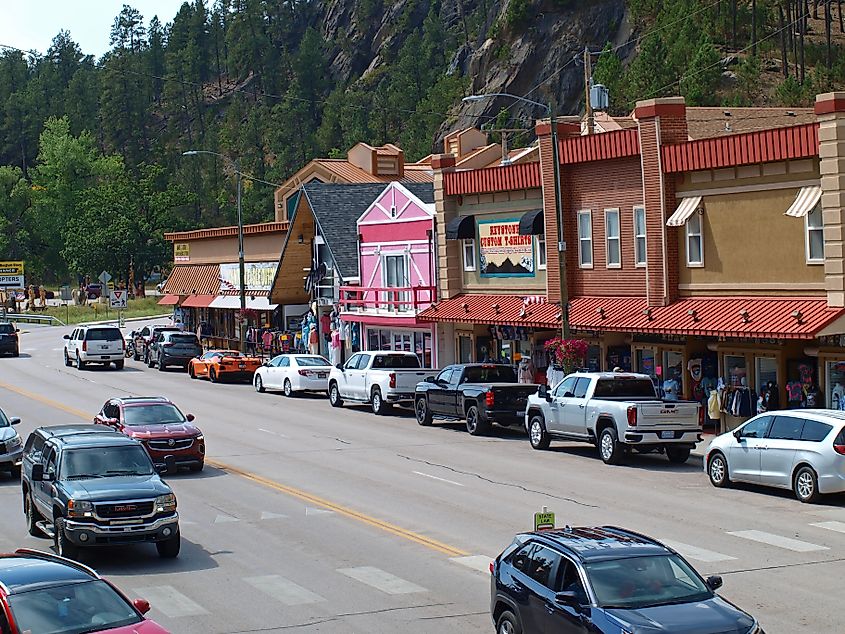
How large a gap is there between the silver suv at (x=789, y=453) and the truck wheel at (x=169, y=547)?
10.6 meters

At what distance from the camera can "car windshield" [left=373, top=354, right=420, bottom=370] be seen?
40.0m

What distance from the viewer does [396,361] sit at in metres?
40.2

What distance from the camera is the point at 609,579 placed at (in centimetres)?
1145

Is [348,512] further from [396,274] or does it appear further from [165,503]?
[396,274]

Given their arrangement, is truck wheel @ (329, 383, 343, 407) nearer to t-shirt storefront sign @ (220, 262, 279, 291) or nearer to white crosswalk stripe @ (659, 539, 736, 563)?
t-shirt storefront sign @ (220, 262, 279, 291)

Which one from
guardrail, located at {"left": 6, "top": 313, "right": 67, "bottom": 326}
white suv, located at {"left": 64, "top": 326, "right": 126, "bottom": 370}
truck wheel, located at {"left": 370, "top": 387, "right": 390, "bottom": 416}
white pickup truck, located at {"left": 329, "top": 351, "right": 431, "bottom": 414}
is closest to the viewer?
white pickup truck, located at {"left": 329, "top": 351, "right": 431, "bottom": 414}

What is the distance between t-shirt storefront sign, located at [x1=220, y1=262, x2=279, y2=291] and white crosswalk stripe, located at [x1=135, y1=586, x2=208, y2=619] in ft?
145

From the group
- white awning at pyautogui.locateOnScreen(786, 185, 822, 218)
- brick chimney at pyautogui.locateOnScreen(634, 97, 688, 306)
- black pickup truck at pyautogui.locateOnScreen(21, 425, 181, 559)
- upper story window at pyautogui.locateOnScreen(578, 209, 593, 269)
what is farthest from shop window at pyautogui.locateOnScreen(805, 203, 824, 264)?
black pickup truck at pyautogui.locateOnScreen(21, 425, 181, 559)

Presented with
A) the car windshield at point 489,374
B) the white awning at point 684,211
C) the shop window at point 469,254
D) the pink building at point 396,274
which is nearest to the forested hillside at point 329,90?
the pink building at point 396,274

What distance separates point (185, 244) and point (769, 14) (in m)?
49.5

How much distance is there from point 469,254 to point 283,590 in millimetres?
28986

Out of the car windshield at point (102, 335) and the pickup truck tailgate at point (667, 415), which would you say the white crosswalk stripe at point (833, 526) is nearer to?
the pickup truck tailgate at point (667, 415)

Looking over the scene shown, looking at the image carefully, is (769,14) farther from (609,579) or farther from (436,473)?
(609,579)

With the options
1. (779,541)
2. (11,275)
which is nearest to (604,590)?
(779,541)
